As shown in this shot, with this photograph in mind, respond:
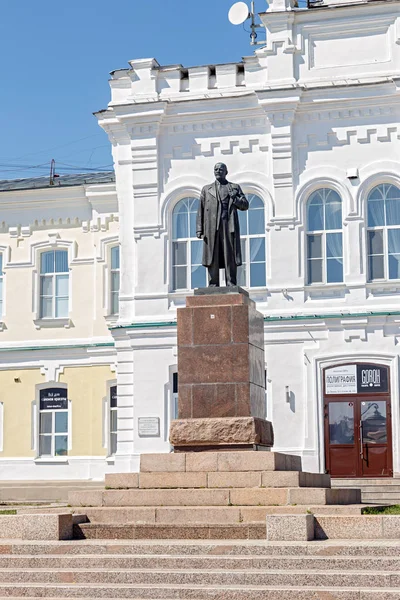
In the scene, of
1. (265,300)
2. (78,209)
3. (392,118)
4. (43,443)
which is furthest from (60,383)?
(392,118)

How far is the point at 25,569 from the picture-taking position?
→ 12.4 m

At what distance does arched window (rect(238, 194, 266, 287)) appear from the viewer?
2591cm

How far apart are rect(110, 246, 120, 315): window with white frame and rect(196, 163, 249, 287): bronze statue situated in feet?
41.3

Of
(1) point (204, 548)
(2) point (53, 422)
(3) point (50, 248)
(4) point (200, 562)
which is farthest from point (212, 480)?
(3) point (50, 248)

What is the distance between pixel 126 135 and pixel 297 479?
14265 mm

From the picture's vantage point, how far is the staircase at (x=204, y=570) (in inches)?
436

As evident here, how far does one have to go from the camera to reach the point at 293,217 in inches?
1008

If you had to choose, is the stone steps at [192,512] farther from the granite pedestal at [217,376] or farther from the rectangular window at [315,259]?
the rectangular window at [315,259]

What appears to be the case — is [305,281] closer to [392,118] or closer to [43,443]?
[392,118]

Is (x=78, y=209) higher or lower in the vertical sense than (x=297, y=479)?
higher

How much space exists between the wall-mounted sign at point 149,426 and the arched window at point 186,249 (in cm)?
307

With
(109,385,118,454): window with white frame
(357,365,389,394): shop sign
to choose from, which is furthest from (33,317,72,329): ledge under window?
(357,365,389,394): shop sign

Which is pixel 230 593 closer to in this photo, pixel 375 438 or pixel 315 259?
pixel 375 438

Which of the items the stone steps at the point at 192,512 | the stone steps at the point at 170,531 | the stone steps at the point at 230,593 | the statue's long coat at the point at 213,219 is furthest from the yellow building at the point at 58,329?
the stone steps at the point at 230,593
